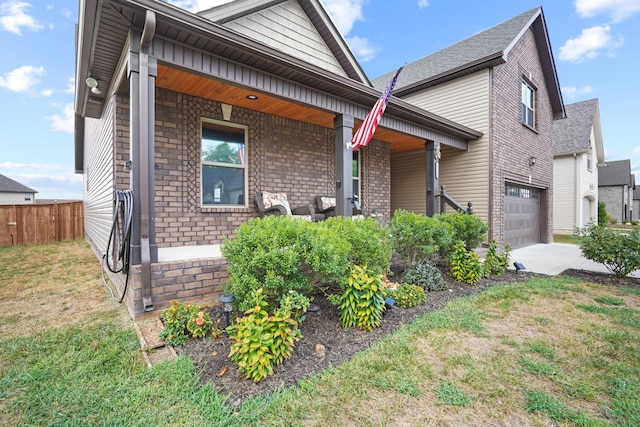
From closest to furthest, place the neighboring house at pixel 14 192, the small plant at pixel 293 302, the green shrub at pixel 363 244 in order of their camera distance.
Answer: the small plant at pixel 293 302 → the green shrub at pixel 363 244 → the neighboring house at pixel 14 192

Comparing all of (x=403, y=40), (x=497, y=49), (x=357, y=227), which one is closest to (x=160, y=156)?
(x=357, y=227)

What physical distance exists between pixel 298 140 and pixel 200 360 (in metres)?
4.66

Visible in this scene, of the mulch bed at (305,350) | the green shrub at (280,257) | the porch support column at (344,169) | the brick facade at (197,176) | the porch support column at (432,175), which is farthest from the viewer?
the porch support column at (432,175)

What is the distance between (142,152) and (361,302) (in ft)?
8.62

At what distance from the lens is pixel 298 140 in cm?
612

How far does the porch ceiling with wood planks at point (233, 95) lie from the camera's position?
4141 millimetres

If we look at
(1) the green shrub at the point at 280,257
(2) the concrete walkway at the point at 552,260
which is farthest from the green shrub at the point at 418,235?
(2) the concrete walkway at the point at 552,260

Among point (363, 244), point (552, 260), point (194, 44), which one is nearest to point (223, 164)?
point (194, 44)

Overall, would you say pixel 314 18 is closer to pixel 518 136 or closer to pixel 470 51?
pixel 470 51

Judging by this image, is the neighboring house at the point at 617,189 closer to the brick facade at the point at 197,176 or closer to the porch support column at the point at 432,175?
the porch support column at the point at 432,175

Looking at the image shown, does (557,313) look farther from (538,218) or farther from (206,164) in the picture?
(538,218)

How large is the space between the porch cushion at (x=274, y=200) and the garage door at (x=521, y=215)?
6241 mm

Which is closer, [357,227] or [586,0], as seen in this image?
[357,227]

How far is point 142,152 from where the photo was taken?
3.04 metres
